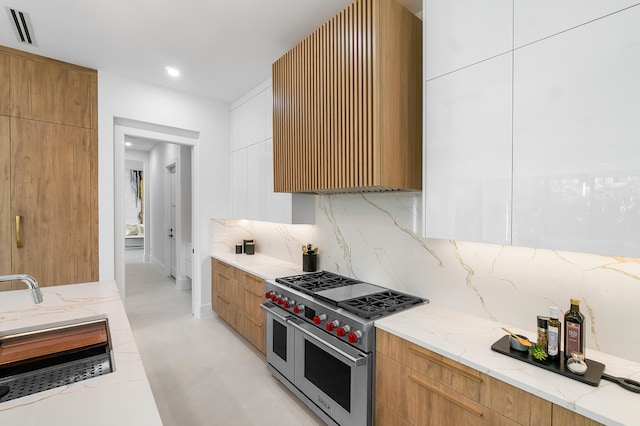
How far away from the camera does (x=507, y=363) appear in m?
Answer: 1.30

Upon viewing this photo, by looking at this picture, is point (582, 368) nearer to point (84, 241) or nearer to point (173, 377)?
point (173, 377)

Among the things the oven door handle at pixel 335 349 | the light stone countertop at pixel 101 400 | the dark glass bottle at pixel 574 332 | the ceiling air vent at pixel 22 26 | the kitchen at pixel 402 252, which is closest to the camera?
the light stone countertop at pixel 101 400

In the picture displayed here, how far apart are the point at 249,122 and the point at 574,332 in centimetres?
364

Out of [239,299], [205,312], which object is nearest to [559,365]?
[239,299]

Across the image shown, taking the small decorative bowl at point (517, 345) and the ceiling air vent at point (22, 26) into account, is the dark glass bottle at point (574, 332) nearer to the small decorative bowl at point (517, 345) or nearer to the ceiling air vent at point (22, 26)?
the small decorative bowl at point (517, 345)

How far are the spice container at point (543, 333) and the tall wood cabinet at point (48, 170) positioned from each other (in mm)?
3930

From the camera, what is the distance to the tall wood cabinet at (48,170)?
111 inches

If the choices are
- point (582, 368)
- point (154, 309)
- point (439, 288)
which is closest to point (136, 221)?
point (154, 309)

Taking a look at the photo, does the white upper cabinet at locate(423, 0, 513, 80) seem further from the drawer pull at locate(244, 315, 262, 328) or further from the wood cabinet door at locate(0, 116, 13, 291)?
the wood cabinet door at locate(0, 116, 13, 291)

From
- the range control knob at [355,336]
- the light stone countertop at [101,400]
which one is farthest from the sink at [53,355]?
the range control knob at [355,336]

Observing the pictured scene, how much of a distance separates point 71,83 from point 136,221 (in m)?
7.38

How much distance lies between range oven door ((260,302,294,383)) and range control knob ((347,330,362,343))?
0.68 meters

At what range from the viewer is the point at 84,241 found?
10.4ft

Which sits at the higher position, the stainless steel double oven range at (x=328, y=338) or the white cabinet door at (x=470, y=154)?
the white cabinet door at (x=470, y=154)
